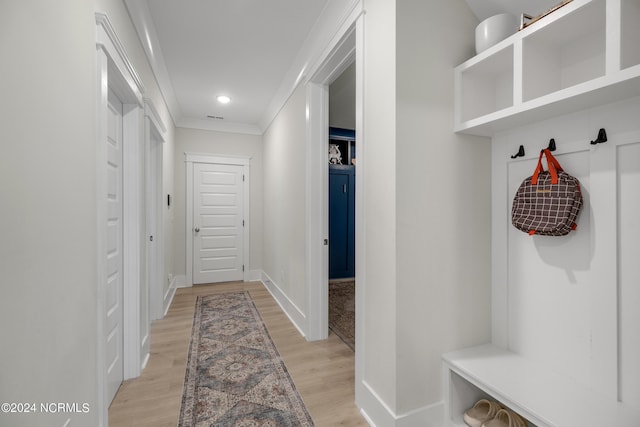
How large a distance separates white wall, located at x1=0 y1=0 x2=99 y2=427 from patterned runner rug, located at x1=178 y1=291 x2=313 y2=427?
63 centimetres

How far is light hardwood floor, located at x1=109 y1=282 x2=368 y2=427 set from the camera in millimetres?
1710

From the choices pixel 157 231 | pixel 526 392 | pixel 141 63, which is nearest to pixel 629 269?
pixel 526 392

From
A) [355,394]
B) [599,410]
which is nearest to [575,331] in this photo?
[599,410]

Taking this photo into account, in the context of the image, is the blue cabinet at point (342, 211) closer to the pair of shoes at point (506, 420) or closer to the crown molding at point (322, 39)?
the crown molding at point (322, 39)

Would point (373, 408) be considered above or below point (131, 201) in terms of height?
below

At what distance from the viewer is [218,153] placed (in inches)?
185

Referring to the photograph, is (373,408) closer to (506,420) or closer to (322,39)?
(506,420)

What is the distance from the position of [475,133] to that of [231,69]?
2.48m

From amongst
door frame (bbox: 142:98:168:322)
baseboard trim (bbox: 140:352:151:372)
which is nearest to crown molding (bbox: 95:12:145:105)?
door frame (bbox: 142:98:168:322)

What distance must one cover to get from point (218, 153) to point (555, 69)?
171 inches

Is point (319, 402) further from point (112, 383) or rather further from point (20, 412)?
point (20, 412)

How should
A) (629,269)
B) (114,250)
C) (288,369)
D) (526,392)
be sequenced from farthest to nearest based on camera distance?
(288,369) → (114,250) → (526,392) → (629,269)

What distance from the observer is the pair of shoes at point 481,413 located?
1439mm

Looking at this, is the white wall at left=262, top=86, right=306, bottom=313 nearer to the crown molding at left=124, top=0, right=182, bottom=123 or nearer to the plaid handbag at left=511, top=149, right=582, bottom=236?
the crown molding at left=124, top=0, right=182, bottom=123
